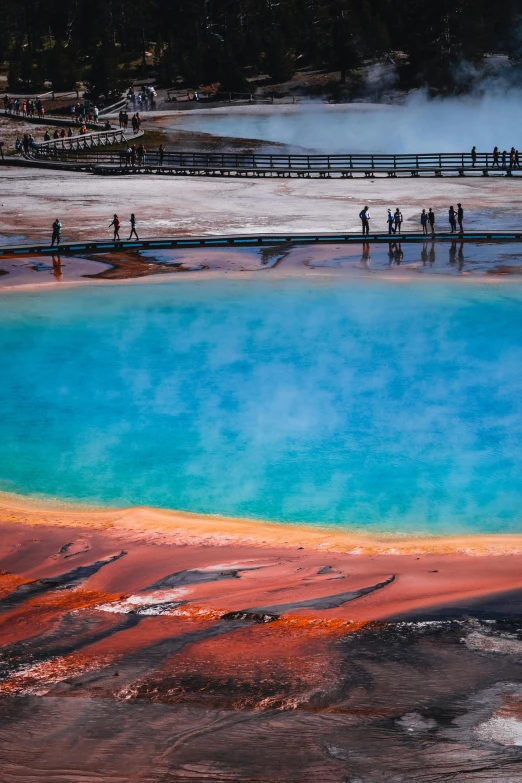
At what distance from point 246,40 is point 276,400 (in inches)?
3445

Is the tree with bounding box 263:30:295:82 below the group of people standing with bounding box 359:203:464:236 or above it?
above

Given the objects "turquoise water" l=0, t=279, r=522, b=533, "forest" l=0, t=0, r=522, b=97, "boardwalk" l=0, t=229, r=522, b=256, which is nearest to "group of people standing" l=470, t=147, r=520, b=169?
"boardwalk" l=0, t=229, r=522, b=256

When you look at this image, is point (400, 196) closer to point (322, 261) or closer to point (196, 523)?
point (322, 261)

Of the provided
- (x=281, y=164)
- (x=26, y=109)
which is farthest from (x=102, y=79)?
(x=281, y=164)

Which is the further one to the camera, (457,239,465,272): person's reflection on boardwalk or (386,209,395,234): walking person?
(386,209,395,234): walking person

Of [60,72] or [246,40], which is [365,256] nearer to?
[60,72]

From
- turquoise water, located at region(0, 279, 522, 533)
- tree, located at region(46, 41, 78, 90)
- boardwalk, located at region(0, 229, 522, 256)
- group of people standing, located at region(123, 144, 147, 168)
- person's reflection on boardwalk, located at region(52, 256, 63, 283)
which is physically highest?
tree, located at region(46, 41, 78, 90)

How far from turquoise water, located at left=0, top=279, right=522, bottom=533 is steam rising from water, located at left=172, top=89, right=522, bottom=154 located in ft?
134

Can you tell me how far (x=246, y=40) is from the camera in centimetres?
10594

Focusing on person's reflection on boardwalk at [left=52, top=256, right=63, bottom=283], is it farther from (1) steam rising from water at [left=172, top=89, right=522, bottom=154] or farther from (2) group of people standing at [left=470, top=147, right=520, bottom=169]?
(1) steam rising from water at [left=172, top=89, right=522, bottom=154]

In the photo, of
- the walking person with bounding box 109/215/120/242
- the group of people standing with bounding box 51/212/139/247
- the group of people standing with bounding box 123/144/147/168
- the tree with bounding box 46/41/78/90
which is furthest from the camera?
the tree with bounding box 46/41/78/90

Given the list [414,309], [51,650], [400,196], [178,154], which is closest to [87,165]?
[178,154]

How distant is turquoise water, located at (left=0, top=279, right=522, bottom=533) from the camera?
20938 millimetres

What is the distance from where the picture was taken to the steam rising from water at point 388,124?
7638cm
